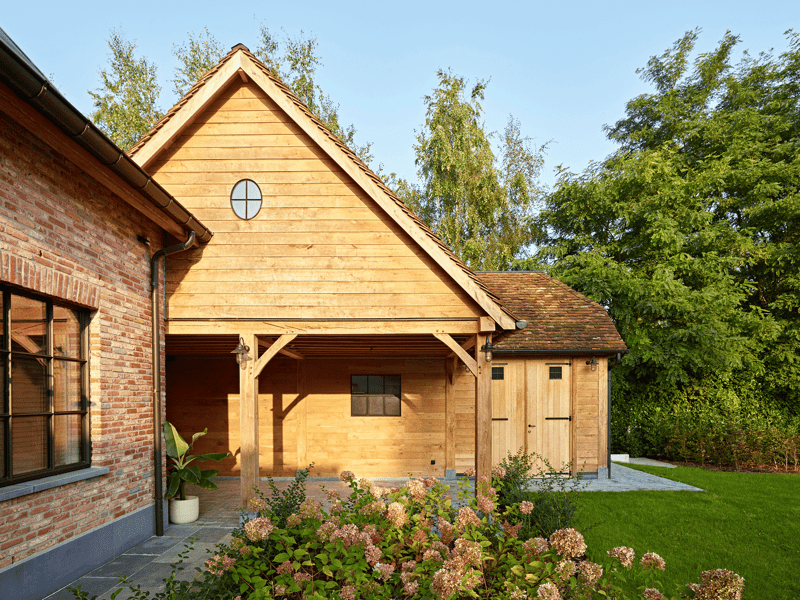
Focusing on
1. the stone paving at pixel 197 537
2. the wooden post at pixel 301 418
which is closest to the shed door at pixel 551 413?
the stone paving at pixel 197 537

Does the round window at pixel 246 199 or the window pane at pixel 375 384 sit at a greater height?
the round window at pixel 246 199

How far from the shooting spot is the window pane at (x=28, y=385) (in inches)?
157

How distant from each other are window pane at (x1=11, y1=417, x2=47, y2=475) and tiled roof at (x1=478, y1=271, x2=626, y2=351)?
7.48 m

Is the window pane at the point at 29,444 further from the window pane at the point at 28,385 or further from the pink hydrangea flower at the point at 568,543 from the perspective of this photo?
the pink hydrangea flower at the point at 568,543

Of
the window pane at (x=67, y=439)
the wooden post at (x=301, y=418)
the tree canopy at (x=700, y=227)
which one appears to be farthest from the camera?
the tree canopy at (x=700, y=227)

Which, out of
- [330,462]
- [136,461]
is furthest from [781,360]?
[136,461]

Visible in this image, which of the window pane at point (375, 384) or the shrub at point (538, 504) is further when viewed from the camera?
the window pane at point (375, 384)

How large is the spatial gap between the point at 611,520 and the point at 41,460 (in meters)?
7.12

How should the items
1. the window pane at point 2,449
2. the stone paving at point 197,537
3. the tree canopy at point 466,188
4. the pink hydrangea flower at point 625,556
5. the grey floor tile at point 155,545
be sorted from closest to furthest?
the pink hydrangea flower at point 625,556
the window pane at point 2,449
the stone paving at point 197,537
the grey floor tile at point 155,545
the tree canopy at point 466,188

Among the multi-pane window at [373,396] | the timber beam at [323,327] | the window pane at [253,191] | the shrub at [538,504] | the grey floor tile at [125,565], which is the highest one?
the window pane at [253,191]

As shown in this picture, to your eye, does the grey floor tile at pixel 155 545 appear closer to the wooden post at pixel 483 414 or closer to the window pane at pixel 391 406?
the wooden post at pixel 483 414

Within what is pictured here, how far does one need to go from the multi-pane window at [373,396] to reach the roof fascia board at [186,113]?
5.77 metres

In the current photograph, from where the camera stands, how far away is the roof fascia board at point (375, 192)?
242 inches

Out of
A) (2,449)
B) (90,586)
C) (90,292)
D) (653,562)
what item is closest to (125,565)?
(90,586)
